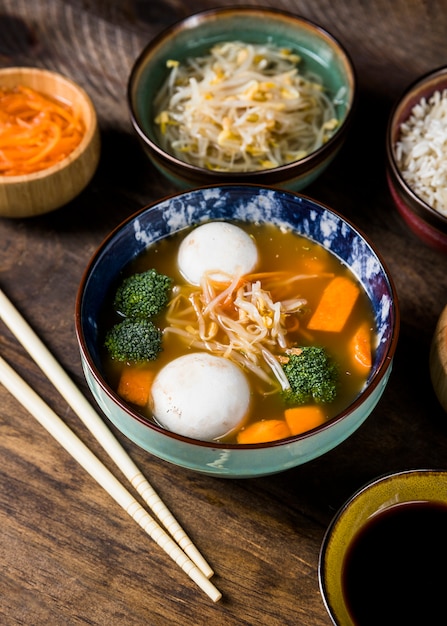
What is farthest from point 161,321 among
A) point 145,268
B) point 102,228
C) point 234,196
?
point 102,228

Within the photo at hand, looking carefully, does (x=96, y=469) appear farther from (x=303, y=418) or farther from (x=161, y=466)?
(x=303, y=418)

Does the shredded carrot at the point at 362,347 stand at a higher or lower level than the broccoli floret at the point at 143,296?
lower

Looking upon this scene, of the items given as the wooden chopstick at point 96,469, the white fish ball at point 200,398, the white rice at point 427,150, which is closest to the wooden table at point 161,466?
the wooden chopstick at point 96,469

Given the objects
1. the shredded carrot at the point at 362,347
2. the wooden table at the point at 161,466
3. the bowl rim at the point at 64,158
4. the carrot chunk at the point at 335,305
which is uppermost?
the bowl rim at the point at 64,158

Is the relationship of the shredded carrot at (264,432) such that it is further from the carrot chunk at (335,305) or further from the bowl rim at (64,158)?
the bowl rim at (64,158)

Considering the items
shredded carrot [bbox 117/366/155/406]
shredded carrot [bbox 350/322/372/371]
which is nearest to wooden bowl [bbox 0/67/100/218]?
shredded carrot [bbox 117/366/155/406]

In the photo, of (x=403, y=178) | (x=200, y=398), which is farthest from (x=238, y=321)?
(x=403, y=178)
